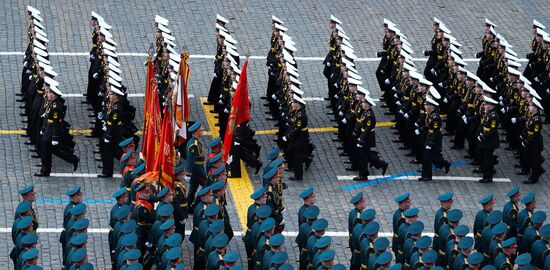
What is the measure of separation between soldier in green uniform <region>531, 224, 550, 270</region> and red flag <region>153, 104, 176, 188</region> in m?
6.89

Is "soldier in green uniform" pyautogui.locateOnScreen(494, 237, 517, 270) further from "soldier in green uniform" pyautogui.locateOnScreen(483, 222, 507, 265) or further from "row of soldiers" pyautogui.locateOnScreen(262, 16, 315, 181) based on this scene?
"row of soldiers" pyautogui.locateOnScreen(262, 16, 315, 181)

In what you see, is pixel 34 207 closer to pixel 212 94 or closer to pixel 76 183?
pixel 76 183

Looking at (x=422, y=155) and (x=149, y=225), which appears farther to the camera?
(x=422, y=155)

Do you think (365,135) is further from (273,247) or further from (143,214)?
(273,247)

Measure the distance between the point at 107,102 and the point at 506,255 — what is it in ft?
34.0

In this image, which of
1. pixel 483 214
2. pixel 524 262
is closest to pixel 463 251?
pixel 524 262

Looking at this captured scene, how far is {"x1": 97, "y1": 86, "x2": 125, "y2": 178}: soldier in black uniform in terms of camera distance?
36.0 meters

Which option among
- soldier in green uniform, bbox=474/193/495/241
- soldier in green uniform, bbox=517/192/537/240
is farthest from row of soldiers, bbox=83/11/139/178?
soldier in green uniform, bbox=517/192/537/240

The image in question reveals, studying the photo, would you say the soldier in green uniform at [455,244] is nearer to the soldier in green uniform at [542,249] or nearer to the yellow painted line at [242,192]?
the soldier in green uniform at [542,249]

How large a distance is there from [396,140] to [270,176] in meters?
6.82

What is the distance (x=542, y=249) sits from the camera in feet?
99.9

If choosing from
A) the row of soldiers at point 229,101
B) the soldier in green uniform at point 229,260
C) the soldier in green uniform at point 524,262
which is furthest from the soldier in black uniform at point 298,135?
the soldier in green uniform at point 524,262

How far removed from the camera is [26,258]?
93.0 feet

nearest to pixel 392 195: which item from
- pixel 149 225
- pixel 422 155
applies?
pixel 422 155
